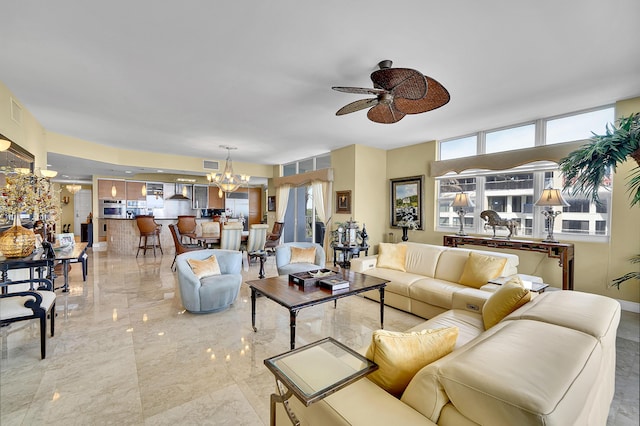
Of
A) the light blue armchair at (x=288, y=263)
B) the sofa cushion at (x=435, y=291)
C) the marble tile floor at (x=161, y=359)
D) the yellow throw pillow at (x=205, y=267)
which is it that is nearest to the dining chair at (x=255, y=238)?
the light blue armchair at (x=288, y=263)

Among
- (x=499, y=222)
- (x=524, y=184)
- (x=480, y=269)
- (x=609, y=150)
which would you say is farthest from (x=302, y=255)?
(x=524, y=184)

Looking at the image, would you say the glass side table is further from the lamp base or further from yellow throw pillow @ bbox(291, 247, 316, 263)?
the lamp base

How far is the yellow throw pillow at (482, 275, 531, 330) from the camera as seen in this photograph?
1971mm

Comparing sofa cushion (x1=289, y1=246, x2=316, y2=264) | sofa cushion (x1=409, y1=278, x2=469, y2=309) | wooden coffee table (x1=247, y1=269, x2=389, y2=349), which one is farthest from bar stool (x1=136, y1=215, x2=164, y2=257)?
sofa cushion (x1=409, y1=278, x2=469, y2=309)

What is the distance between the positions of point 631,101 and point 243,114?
5.13 m

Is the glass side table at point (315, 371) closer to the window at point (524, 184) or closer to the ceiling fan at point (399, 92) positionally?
the ceiling fan at point (399, 92)

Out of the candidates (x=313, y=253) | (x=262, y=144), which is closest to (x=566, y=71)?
(x=313, y=253)

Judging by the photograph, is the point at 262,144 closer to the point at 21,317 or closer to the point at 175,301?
the point at 175,301

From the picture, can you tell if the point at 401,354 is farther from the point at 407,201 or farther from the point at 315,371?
the point at 407,201

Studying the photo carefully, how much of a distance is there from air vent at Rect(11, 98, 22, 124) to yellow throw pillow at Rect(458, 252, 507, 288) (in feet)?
19.6

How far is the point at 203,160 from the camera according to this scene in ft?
25.2

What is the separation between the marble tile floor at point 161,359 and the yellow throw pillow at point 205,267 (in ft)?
1.68

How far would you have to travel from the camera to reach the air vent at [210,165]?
7688mm

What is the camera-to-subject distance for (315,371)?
1.24 meters
